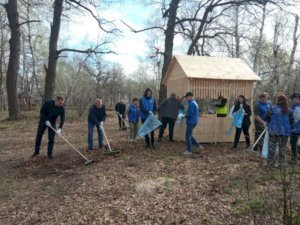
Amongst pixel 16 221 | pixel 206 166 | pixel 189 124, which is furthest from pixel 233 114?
pixel 16 221

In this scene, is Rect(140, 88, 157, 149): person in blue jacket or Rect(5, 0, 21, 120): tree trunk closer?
Rect(140, 88, 157, 149): person in blue jacket

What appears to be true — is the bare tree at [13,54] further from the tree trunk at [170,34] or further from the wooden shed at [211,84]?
the wooden shed at [211,84]

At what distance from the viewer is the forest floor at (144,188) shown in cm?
536

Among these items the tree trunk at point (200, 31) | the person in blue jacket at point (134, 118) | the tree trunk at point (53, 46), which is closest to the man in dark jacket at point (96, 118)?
the person in blue jacket at point (134, 118)

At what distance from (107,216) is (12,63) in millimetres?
15900

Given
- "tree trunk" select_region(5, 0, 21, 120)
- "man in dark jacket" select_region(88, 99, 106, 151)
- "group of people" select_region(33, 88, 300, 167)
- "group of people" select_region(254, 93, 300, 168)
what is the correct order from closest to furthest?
"group of people" select_region(254, 93, 300, 168) → "group of people" select_region(33, 88, 300, 167) → "man in dark jacket" select_region(88, 99, 106, 151) → "tree trunk" select_region(5, 0, 21, 120)

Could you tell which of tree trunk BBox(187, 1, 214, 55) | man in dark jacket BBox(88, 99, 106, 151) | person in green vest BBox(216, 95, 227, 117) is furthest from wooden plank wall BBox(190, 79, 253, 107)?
tree trunk BBox(187, 1, 214, 55)

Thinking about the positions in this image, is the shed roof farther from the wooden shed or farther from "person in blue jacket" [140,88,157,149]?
"person in blue jacket" [140,88,157,149]

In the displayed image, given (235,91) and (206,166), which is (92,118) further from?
(235,91)

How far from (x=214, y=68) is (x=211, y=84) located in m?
0.75

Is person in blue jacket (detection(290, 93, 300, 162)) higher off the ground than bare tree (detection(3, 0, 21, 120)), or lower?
lower

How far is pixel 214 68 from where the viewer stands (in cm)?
1173

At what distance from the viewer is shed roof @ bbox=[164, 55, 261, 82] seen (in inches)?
440

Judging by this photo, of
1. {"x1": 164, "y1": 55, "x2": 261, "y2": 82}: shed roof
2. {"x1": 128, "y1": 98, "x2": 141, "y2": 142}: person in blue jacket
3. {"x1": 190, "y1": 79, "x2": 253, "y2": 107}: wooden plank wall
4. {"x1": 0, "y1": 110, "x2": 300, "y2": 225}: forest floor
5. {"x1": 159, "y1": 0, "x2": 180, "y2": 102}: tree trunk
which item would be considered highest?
{"x1": 159, "y1": 0, "x2": 180, "y2": 102}: tree trunk
